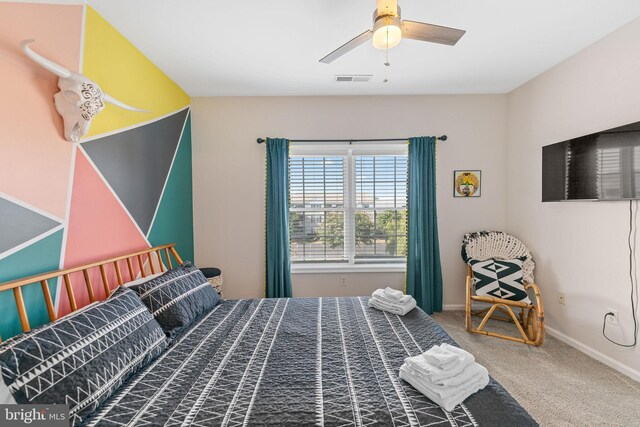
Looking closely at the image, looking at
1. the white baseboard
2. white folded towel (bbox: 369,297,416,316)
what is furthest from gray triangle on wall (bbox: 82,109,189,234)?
the white baseboard

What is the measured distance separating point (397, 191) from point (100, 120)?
→ 3035 mm

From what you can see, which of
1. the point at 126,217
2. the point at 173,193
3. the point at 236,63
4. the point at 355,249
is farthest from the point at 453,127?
the point at 126,217

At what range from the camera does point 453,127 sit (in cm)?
338

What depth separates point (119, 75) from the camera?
7.09 feet

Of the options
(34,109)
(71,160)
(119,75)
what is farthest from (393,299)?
(119,75)

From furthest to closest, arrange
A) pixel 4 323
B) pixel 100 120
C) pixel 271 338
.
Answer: pixel 100 120, pixel 271 338, pixel 4 323

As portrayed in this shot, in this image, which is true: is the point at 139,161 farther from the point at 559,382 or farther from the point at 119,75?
the point at 559,382

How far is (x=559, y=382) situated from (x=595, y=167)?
1732 millimetres

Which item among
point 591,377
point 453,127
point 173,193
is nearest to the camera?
point 591,377

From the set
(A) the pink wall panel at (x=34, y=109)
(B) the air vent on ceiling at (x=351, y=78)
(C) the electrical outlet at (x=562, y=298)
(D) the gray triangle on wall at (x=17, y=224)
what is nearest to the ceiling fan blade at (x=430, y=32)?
(B) the air vent on ceiling at (x=351, y=78)

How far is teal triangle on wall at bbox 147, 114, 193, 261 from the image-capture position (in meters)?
2.73

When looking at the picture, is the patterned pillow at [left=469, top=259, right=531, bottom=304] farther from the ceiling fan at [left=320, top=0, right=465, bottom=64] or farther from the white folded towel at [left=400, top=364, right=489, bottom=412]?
the ceiling fan at [left=320, top=0, right=465, bottom=64]

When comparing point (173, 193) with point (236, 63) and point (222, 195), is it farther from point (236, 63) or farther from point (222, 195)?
point (236, 63)

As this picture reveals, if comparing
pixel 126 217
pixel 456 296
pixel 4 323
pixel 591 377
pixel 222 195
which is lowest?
pixel 591 377
